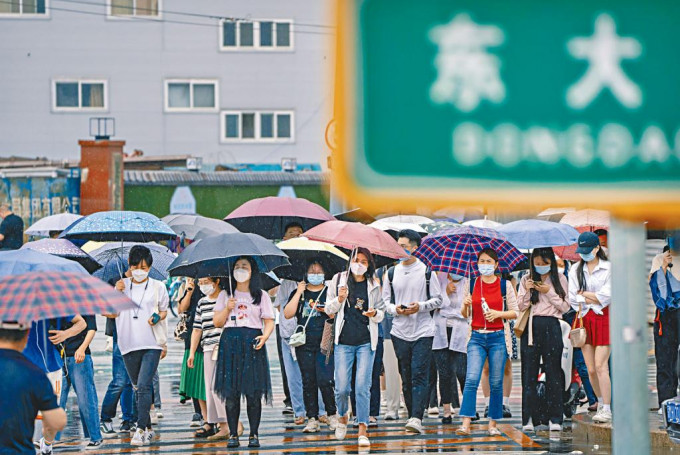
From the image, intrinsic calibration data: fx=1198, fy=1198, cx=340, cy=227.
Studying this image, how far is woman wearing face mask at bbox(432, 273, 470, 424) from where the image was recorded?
12477mm

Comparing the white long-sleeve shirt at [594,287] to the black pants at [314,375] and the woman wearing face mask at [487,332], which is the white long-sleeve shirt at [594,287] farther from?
the black pants at [314,375]

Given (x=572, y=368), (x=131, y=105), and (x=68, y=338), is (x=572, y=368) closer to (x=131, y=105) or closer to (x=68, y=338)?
(x=68, y=338)

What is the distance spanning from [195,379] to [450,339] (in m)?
2.68

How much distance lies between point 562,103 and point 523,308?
942 cm

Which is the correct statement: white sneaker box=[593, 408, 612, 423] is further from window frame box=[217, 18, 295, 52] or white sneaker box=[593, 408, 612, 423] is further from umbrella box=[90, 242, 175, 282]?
window frame box=[217, 18, 295, 52]

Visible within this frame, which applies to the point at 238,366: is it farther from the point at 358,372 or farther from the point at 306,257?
the point at 306,257

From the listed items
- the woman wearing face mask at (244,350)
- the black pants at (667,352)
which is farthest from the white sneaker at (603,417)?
the woman wearing face mask at (244,350)

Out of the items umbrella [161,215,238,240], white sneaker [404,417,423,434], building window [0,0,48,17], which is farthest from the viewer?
building window [0,0,48,17]

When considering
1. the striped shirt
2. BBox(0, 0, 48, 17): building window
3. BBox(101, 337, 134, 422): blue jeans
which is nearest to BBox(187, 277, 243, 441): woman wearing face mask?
the striped shirt

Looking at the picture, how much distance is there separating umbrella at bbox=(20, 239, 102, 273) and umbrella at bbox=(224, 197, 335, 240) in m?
2.90

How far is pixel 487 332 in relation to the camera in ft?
38.2

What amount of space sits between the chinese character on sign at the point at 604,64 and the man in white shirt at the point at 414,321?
30.9 feet

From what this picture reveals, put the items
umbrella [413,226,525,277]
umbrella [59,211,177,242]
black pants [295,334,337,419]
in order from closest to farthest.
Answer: umbrella [413,226,525,277]
black pants [295,334,337,419]
umbrella [59,211,177,242]

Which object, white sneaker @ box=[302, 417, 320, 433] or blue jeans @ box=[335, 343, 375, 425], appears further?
white sneaker @ box=[302, 417, 320, 433]
